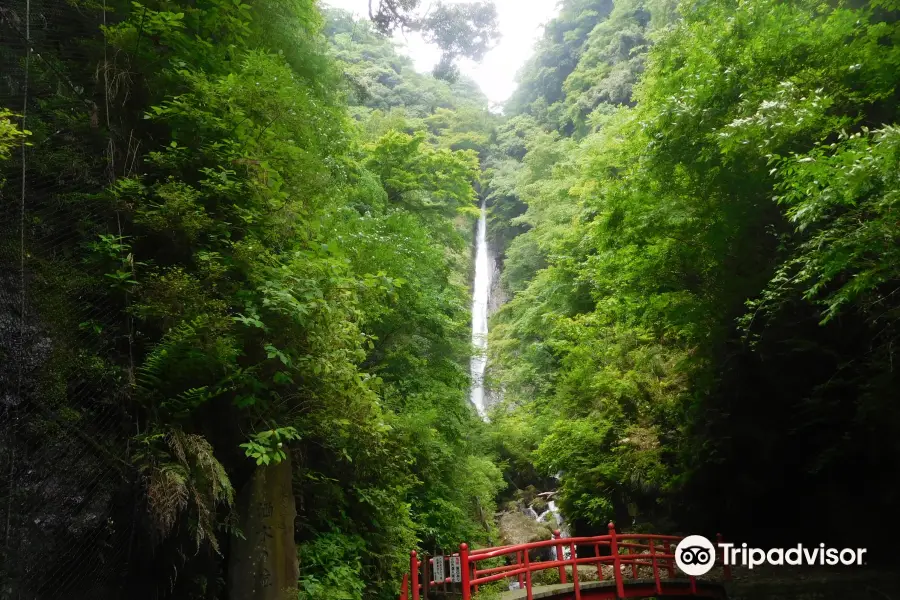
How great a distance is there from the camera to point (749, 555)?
1032 centimetres

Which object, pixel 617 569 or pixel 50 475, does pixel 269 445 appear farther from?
pixel 617 569

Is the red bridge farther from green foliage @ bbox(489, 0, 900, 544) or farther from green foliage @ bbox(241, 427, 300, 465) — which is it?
green foliage @ bbox(241, 427, 300, 465)

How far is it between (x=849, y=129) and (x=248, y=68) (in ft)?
27.6

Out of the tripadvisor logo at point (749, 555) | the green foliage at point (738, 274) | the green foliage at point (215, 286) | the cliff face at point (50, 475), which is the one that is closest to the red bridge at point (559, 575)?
the tripadvisor logo at point (749, 555)

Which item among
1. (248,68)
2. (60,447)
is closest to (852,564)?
(60,447)

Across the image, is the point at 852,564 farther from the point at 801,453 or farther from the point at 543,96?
the point at 543,96

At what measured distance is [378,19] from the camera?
987cm

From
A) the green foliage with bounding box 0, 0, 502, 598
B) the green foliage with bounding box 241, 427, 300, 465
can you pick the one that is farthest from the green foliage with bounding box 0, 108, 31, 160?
the green foliage with bounding box 241, 427, 300, 465

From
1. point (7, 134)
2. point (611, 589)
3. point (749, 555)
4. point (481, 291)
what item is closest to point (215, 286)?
point (7, 134)

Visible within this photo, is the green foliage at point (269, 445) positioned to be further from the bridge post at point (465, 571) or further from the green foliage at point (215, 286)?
the bridge post at point (465, 571)

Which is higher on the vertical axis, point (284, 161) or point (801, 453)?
point (284, 161)

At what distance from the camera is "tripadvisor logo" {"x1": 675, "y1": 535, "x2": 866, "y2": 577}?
9047 millimetres

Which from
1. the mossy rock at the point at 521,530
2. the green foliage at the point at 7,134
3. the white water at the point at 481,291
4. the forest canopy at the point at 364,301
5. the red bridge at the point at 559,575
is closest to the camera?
the green foliage at the point at 7,134

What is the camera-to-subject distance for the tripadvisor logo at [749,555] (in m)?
9.05
